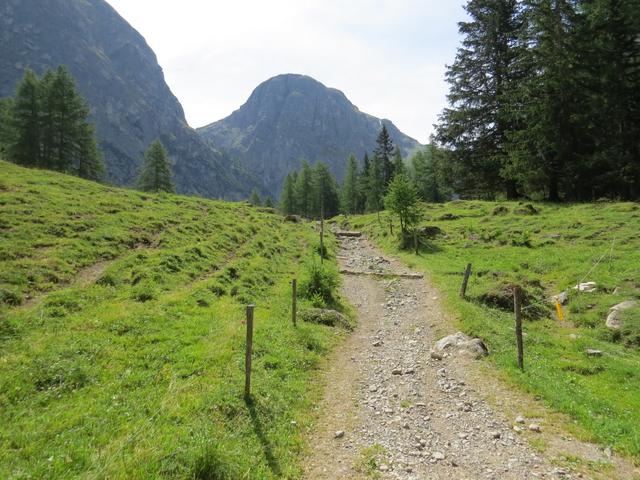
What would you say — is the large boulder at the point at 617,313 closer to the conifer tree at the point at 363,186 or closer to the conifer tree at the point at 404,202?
the conifer tree at the point at 404,202

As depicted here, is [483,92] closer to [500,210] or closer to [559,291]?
[500,210]

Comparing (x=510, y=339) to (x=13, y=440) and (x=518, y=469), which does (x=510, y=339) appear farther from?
(x=13, y=440)

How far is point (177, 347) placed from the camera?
38.2ft

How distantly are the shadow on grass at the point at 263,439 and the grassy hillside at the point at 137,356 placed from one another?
0.09 ft

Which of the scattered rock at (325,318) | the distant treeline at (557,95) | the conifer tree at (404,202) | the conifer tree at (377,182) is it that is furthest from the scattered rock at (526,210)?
the conifer tree at (377,182)

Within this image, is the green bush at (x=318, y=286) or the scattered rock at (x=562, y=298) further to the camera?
the green bush at (x=318, y=286)

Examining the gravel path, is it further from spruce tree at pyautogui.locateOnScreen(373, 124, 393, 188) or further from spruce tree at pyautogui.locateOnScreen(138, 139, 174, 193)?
spruce tree at pyautogui.locateOnScreen(373, 124, 393, 188)

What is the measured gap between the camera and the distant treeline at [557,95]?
116 feet

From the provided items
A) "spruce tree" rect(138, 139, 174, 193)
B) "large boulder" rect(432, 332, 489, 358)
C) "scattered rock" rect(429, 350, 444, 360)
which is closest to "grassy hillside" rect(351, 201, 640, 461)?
"large boulder" rect(432, 332, 489, 358)

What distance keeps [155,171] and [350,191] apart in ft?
160

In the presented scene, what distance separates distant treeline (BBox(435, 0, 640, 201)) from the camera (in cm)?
3525

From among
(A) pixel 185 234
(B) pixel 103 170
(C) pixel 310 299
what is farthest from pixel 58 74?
(C) pixel 310 299

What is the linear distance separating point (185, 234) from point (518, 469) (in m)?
26.3

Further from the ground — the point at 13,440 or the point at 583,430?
the point at 13,440
